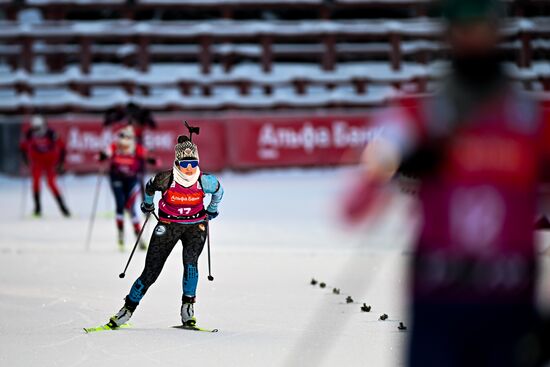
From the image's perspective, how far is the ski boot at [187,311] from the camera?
25.3ft

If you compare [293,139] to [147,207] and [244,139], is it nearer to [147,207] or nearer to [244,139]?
[244,139]

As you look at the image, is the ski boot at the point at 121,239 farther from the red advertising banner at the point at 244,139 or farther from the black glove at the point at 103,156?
the red advertising banner at the point at 244,139

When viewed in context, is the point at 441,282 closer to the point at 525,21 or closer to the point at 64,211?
the point at 64,211

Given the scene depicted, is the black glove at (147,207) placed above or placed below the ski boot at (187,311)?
above

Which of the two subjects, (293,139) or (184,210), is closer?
(184,210)

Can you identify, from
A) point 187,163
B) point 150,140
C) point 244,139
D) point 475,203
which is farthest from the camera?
point 244,139

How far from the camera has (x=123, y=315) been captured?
7848mm

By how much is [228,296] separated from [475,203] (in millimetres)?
6506

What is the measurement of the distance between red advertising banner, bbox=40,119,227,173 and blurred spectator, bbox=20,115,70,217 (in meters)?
6.64

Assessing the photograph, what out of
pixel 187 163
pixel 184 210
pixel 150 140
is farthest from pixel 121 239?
pixel 150 140

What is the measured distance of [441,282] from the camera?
3.64 m

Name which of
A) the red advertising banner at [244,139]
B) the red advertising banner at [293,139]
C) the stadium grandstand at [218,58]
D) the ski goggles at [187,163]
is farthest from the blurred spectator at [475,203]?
the stadium grandstand at [218,58]

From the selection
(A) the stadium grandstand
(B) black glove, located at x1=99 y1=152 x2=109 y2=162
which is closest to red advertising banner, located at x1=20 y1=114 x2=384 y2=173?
(A) the stadium grandstand

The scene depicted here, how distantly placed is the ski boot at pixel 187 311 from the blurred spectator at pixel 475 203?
13.8 ft
